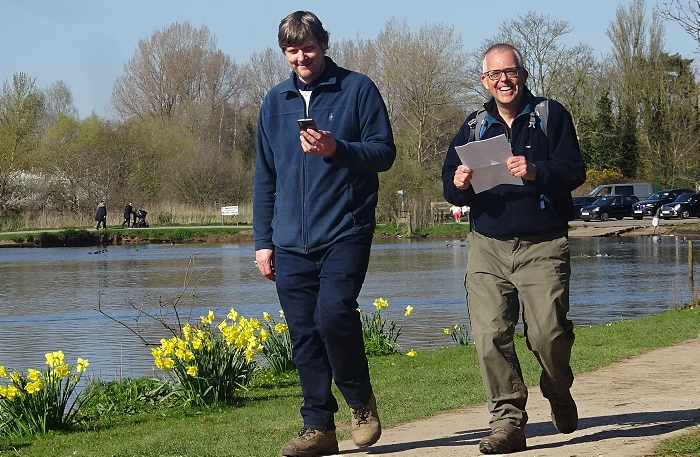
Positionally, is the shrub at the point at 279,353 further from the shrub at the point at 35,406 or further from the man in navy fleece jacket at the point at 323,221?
the man in navy fleece jacket at the point at 323,221

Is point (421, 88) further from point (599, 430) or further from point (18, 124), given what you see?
point (599, 430)

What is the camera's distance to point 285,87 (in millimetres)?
5641

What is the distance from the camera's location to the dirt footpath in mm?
5371

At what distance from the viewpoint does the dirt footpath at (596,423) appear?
5.37 metres

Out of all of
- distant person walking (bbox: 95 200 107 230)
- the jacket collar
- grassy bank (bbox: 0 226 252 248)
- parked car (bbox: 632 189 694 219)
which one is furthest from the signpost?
the jacket collar

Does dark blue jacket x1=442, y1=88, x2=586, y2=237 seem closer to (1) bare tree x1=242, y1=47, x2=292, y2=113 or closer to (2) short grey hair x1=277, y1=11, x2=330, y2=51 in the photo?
(2) short grey hair x1=277, y1=11, x2=330, y2=51

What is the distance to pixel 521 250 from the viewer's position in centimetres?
552

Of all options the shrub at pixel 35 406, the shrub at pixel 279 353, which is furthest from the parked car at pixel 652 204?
the shrub at pixel 35 406

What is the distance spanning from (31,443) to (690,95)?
6435cm

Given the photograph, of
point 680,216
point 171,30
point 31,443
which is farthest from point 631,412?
point 171,30

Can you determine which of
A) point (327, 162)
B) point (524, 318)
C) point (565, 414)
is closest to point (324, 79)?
point (327, 162)

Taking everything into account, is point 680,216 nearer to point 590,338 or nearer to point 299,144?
point 590,338

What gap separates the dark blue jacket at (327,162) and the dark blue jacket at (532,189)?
499 mm

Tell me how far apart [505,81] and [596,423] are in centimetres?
204
